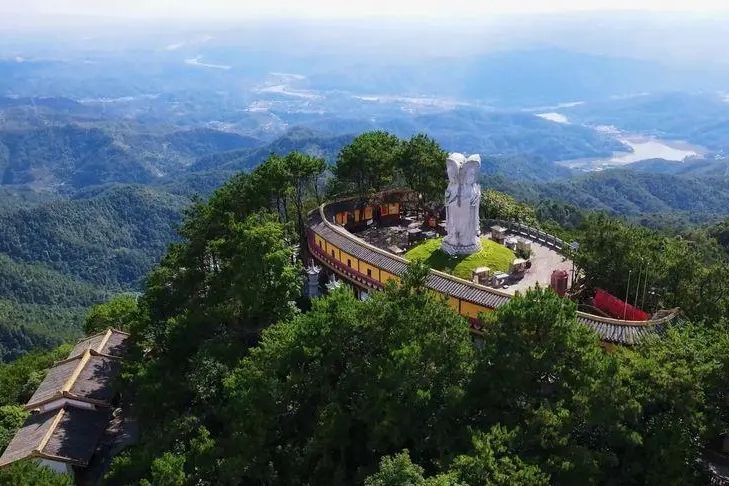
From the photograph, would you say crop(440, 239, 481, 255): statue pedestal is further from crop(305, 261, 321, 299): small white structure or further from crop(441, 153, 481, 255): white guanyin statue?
crop(305, 261, 321, 299): small white structure

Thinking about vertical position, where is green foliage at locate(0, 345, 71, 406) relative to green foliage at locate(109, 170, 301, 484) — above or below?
below

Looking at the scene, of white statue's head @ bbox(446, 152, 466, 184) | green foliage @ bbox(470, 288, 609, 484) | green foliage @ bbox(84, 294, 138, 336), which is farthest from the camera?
green foliage @ bbox(84, 294, 138, 336)

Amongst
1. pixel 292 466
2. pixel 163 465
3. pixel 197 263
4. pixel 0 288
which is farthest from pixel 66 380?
pixel 0 288

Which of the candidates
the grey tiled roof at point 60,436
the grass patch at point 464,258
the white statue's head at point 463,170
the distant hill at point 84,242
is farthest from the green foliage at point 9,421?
the distant hill at point 84,242

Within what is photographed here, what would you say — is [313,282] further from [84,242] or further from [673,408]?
[84,242]

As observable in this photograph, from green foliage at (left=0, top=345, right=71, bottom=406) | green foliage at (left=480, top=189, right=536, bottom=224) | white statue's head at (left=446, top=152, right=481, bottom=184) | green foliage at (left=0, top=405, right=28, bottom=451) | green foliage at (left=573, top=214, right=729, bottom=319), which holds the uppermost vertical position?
white statue's head at (left=446, top=152, right=481, bottom=184)

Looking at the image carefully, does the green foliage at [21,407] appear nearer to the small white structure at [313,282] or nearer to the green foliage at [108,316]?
the green foliage at [108,316]

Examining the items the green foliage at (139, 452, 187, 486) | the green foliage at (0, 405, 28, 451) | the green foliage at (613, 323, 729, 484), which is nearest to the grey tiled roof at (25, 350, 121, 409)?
the green foliage at (0, 405, 28, 451)

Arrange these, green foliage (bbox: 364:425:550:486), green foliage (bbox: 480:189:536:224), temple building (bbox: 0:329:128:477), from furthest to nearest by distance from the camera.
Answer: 1. green foliage (bbox: 480:189:536:224)
2. temple building (bbox: 0:329:128:477)
3. green foliage (bbox: 364:425:550:486)
